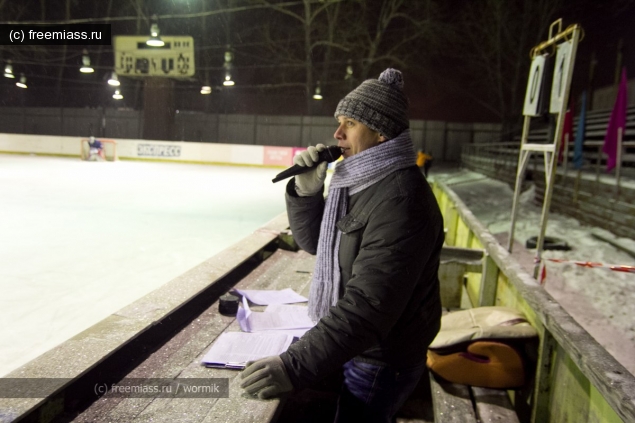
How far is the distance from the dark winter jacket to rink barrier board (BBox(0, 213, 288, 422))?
0.88 m

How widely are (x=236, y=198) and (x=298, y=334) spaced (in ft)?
22.3

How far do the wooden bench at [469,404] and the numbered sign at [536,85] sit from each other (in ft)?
7.69

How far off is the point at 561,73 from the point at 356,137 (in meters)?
2.49

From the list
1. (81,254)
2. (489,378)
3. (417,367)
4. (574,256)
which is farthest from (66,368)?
(574,256)

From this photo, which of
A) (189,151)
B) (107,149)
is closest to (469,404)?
(189,151)

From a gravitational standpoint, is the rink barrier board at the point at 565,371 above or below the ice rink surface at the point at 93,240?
above

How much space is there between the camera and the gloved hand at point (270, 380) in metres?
1.34

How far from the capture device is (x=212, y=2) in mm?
16406

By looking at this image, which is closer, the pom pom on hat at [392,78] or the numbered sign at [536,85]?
the pom pom on hat at [392,78]

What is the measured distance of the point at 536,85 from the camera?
12.0 feet

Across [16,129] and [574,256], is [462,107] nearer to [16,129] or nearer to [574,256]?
[574,256]

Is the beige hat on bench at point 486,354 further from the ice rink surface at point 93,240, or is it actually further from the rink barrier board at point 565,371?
the ice rink surface at point 93,240

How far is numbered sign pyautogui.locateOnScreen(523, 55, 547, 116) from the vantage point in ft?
11.8

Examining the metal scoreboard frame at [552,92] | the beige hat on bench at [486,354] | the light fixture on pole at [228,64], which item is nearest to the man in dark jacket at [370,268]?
the beige hat on bench at [486,354]
